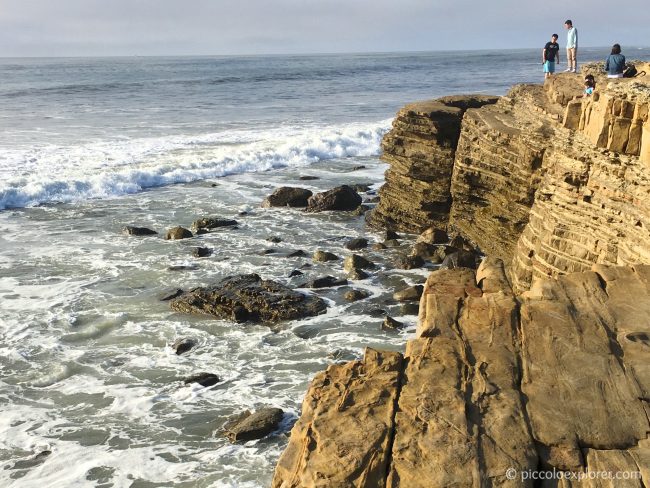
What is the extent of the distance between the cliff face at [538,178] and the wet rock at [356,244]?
209cm

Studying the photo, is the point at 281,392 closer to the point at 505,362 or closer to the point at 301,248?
the point at 505,362

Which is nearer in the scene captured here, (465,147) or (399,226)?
(465,147)

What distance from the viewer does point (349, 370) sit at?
5.60 m

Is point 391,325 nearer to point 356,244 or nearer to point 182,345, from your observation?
point 182,345

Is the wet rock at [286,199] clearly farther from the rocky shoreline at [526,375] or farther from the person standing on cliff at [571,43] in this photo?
the rocky shoreline at [526,375]

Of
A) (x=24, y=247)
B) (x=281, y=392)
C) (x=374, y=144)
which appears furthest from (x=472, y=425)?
(x=374, y=144)

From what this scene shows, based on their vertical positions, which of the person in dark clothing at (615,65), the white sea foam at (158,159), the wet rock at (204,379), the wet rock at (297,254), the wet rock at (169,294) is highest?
the person in dark clothing at (615,65)

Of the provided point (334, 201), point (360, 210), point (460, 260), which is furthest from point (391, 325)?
point (334, 201)

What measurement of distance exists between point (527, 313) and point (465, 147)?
12689mm

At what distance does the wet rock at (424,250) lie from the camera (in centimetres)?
1773

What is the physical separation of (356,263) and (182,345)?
5.54 m

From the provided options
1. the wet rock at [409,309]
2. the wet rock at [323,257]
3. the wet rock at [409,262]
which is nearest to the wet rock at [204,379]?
the wet rock at [409,309]

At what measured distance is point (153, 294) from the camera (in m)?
15.2

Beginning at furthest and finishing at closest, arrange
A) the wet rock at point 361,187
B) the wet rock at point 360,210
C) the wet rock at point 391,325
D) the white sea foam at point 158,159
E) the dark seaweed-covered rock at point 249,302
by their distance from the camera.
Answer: the white sea foam at point 158,159, the wet rock at point 361,187, the wet rock at point 360,210, the dark seaweed-covered rock at point 249,302, the wet rock at point 391,325
